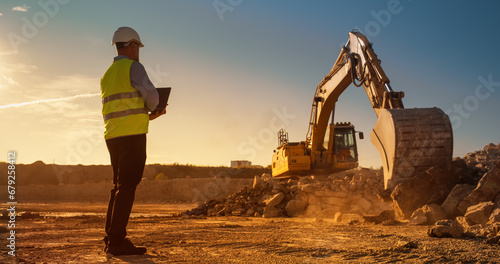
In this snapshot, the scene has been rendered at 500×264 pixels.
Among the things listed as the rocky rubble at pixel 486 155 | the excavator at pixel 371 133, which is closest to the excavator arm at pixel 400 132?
the excavator at pixel 371 133

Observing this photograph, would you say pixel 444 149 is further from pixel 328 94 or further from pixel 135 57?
pixel 135 57

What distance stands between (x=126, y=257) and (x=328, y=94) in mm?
11157

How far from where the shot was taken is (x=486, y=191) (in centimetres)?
711

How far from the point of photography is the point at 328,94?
1410 cm

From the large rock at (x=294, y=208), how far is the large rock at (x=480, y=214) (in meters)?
6.20

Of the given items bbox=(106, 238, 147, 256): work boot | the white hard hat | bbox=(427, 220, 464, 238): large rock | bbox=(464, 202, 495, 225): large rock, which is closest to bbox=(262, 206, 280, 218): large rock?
bbox=(464, 202, 495, 225): large rock

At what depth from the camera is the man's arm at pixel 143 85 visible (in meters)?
4.04

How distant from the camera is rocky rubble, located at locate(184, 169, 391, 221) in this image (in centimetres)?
1229

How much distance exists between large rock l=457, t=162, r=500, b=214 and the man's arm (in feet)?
18.9

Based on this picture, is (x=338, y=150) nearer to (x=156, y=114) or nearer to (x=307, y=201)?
(x=307, y=201)

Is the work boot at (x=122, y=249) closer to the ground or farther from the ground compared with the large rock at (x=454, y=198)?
closer to the ground

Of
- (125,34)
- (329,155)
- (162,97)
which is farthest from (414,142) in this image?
(329,155)

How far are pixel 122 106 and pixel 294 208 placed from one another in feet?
29.6

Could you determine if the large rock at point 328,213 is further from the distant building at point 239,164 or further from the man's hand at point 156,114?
the distant building at point 239,164
